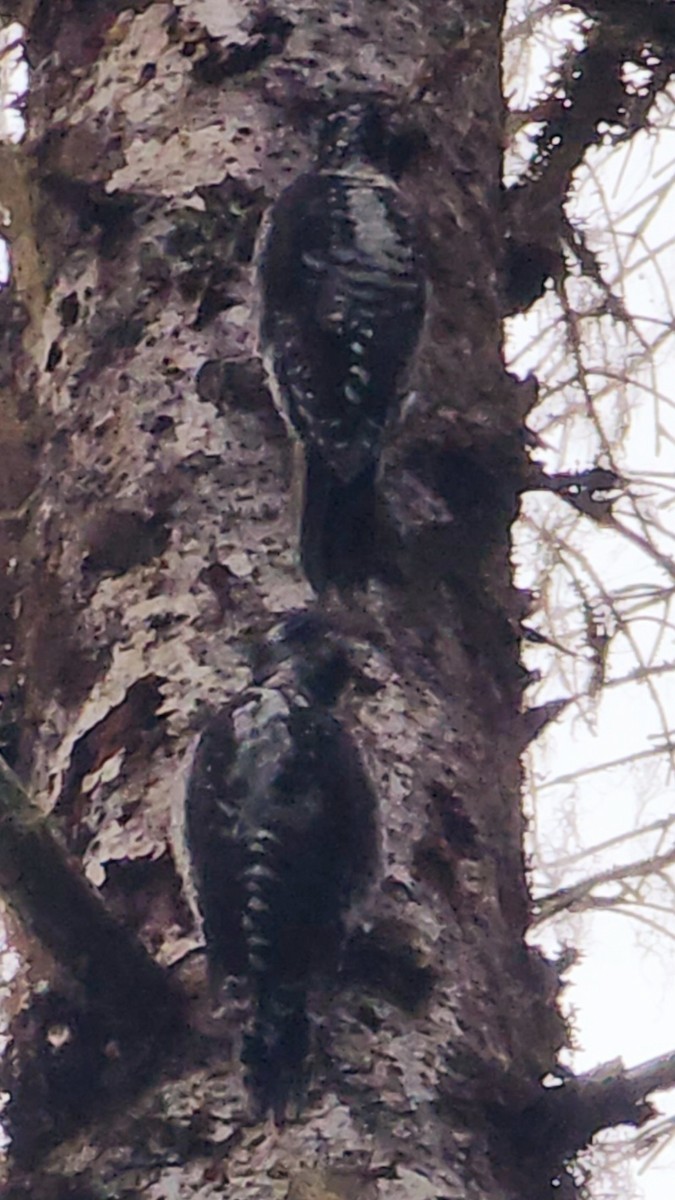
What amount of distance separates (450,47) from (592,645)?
0.66 m

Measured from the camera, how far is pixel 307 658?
44.6 inches

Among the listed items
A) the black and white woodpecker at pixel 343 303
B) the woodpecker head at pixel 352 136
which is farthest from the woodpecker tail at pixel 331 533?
the woodpecker head at pixel 352 136

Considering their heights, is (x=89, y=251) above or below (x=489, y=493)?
above

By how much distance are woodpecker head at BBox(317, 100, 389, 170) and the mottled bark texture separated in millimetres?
20

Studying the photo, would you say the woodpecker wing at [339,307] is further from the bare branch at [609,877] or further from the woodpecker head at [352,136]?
the bare branch at [609,877]

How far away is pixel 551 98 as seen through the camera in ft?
5.62

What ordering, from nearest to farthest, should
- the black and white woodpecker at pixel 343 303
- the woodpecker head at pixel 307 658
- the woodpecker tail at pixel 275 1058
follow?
the woodpecker tail at pixel 275 1058 → the woodpecker head at pixel 307 658 → the black and white woodpecker at pixel 343 303

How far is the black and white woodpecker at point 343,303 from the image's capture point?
52.1 inches

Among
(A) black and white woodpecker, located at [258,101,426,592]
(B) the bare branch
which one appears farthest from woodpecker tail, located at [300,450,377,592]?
(B) the bare branch

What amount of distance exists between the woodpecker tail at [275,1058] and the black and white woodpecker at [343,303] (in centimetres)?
36

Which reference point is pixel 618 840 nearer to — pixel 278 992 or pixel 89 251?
pixel 89 251

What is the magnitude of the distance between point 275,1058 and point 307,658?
0.82 ft

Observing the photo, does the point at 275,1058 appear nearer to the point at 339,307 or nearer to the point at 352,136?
the point at 339,307

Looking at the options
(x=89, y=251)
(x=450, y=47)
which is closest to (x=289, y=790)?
(x=89, y=251)
